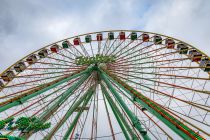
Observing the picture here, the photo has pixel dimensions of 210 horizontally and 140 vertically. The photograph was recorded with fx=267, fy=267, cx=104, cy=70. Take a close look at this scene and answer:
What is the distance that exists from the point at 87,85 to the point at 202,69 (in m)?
8.50

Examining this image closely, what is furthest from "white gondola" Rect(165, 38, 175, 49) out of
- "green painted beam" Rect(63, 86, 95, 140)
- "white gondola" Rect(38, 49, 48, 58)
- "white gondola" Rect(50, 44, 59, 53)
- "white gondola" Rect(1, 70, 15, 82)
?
"white gondola" Rect(1, 70, 15, 82)

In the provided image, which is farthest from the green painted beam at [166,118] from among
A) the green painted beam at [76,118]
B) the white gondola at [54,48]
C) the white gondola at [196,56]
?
the white gondola at [54,48]

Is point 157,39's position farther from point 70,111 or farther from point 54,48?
point 70,111

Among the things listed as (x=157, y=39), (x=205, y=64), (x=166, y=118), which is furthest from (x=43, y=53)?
(x=166, y=118)

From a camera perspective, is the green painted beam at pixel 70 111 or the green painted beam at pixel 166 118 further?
the green painted beam at pixel 70 111

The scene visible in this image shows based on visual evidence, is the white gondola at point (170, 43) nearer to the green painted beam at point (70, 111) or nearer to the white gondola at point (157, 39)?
the white gondola at point (157, 39)

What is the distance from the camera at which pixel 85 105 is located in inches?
735

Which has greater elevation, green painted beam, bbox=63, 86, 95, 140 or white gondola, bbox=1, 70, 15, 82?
white gondola, bbox=1, 70, 15, 82

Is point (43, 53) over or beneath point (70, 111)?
over

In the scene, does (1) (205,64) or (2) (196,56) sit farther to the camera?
(2) (196,56)

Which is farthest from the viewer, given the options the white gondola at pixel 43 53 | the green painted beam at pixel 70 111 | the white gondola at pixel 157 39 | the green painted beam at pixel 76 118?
the white gondola at pixel 43 53

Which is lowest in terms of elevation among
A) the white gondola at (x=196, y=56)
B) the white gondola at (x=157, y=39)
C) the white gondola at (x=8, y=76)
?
the white gondola at (x=8, y=76)

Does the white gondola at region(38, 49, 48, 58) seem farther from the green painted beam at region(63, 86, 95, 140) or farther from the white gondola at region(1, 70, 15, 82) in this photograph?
the green painted beam at region(63, 86, 95, 140)

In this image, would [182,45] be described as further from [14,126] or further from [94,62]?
[14,126]
